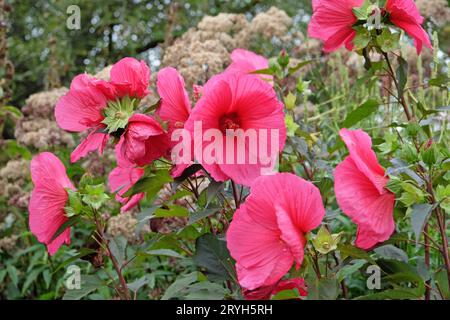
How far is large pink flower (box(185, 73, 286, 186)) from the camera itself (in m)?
0.76

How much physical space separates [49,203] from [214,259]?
0.25 m

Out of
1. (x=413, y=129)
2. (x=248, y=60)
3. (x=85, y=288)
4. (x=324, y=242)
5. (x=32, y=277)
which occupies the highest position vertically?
(x=248, y=60)

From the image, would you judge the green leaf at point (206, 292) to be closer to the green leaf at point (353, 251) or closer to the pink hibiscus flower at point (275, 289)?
the pink hibiscus flower at point (275, 289)

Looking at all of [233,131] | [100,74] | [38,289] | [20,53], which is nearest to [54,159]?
[233,131]

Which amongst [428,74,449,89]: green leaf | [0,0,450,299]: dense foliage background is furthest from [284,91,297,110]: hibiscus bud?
[428,74,449,89]: green leaf

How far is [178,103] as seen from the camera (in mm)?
842

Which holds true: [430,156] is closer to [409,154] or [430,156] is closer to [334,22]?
[409,154]

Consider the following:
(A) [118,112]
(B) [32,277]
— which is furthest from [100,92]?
(B) [32,277]

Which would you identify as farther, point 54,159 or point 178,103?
point 54,159

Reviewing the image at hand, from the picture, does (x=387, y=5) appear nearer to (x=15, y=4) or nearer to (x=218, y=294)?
(x=218, y=294)

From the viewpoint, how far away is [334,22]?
0.96 m

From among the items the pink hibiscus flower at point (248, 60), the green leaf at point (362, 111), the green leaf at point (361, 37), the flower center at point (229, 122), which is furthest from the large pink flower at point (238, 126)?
the pink hibiscus flower at point (248, 60)

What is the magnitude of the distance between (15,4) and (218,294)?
15.5 feet

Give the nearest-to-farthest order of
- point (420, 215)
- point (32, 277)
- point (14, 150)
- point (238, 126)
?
point (420, 215), point (238, 126), point (32, 277), point (14, 150)
